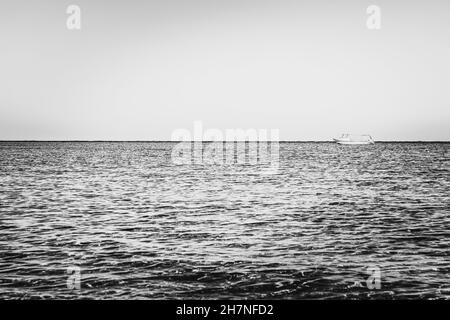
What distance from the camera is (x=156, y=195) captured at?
44.2 meters

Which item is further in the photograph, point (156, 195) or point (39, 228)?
point (156, 195)

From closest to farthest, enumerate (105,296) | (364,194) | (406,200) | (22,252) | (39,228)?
(105,296)
(22,252)
(39,228)
(406,200)
(364,194)

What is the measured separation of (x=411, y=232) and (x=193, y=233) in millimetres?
10701

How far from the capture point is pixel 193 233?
84.3 ft
